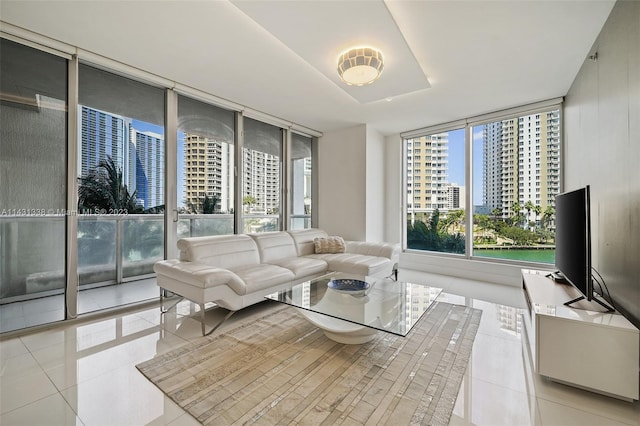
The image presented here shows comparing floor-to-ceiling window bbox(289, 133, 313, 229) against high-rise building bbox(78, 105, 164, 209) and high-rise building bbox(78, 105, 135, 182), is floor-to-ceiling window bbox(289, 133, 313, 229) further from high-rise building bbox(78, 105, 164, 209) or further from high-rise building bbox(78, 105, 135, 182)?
high-rise building bbox(78, 105, 135, 182)

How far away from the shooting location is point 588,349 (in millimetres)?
1601

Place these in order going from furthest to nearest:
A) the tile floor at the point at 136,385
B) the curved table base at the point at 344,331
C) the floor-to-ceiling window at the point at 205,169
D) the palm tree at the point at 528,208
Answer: the palm tree at the point at 528,208 < the floor-to-ceiling window at the point at 205,169 < the curved table base at the point at 344,331 < the tile floor at the point at 136,385

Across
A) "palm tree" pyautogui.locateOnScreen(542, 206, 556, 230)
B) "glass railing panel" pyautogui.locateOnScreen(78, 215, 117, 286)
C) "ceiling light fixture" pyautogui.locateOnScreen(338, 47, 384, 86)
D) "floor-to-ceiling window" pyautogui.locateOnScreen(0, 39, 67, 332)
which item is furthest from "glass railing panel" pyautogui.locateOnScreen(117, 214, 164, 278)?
"palm tree" pyautogui.locateOnScreen(542, 206, 556, 230)

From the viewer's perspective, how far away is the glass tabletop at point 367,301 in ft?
6.16

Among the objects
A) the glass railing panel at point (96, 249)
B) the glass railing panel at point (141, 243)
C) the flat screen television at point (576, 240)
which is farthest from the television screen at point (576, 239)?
the glass railing panel at point (96, 249)

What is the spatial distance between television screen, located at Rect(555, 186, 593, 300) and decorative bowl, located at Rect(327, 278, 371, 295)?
1.52 meters

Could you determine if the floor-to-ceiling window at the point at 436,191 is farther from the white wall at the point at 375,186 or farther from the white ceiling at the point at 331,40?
the white ceiling at the point at 331,40

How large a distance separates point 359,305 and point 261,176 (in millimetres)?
Result: 2993

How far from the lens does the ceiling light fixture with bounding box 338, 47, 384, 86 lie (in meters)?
2.36

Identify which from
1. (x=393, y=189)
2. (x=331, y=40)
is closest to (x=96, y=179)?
(x=331, y=40)

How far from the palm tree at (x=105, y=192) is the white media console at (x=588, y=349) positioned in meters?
3.98

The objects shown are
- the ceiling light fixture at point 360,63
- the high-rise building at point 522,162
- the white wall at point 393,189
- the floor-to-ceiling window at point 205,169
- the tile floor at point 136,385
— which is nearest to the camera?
the tile floor at point 136,385

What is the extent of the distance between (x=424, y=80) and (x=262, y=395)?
10.9 ft

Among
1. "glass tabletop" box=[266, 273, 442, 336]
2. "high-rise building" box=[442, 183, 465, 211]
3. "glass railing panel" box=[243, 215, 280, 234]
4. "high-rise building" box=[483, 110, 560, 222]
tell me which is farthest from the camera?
"high-rise building" box=[442, 183, 465, 211]
